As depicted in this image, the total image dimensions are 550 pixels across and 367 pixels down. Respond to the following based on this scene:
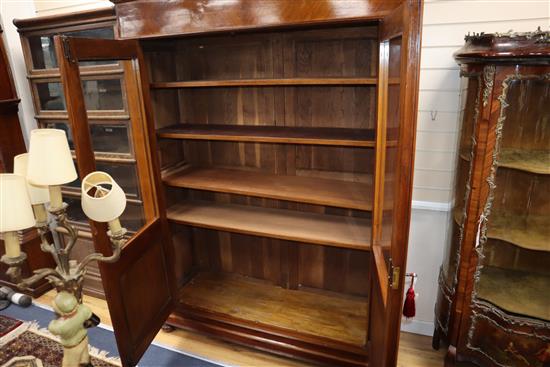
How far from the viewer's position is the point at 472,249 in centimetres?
163

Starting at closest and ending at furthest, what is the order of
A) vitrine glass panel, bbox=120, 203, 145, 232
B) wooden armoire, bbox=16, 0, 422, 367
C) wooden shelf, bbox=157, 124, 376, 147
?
wooden armoire, bbox=16, 0, 422, 367 → wooden shelf, bbox=157, 124, 376, 147 → vitrine glass panel, bbox=120, 203, 145, 232

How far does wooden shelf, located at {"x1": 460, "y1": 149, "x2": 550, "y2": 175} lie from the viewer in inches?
59.2

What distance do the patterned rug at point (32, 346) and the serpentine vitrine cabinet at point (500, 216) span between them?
1989mm

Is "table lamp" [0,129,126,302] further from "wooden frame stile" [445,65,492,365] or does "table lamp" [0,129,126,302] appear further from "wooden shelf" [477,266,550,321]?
"wooden shelf" [477,266,550,321]

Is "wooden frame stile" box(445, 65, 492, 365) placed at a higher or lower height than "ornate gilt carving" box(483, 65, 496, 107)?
lower

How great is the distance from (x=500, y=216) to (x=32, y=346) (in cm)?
282

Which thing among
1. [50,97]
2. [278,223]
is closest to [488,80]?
[278,223]

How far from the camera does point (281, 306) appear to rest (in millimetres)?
2279

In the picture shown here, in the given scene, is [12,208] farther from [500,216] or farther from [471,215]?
[500,216]

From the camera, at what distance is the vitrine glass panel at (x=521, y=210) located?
5.16ft

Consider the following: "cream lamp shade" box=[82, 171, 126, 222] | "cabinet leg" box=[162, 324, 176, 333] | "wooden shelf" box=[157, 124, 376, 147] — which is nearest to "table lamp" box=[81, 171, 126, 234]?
"cream lamp shade" box=[82, 171, 126, 222]

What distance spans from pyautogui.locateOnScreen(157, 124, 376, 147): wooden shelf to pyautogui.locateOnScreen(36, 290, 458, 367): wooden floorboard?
4.24 ft

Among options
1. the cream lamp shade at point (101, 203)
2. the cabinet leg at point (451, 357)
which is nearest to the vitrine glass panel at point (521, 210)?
the cabinet leg at point (451, 357)

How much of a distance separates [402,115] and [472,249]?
995 mm
